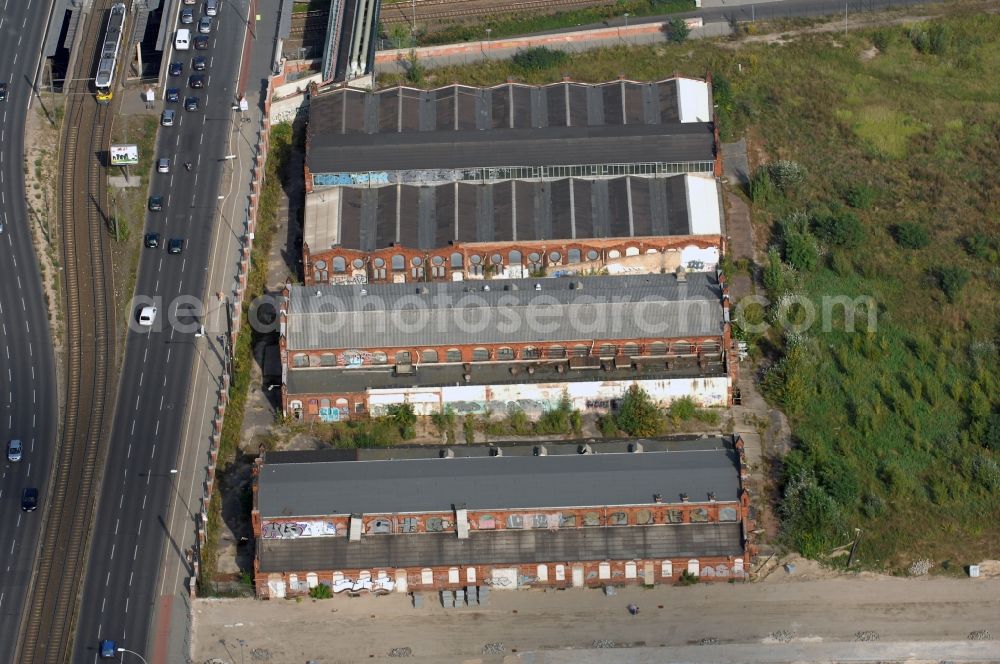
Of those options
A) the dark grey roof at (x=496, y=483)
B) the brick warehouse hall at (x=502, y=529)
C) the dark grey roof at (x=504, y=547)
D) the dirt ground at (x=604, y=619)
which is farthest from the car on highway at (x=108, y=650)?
the dark grey roof at (x=496, y=483)

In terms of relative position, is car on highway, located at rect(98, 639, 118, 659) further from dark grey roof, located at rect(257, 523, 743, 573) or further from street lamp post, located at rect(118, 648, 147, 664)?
dark grey roof, located at rect(257, 523, 743, 573)

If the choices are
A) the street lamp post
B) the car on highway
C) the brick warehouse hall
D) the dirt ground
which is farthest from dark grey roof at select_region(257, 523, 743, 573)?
the car on highway

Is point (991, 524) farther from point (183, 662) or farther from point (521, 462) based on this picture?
point (183, 662)

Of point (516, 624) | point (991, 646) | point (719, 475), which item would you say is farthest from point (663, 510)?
point (991, 646)

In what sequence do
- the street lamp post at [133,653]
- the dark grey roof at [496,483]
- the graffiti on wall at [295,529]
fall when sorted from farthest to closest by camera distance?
the dark grey roof at [496,483]
the graffiti on wall at [295,529]
the street lamp post at [133,653]

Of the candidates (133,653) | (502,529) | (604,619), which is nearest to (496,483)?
(502,529)

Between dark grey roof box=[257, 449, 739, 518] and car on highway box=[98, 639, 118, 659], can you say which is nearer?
car on highway box=[98, 639, 118, 659]

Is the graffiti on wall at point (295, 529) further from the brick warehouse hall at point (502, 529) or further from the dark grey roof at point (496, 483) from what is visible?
the dark grey roof at point (496, 483)
